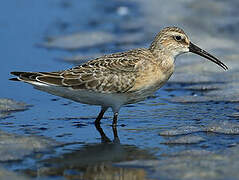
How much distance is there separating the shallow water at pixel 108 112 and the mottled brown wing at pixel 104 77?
63 cm

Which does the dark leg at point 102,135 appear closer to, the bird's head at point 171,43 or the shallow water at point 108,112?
the shallow water at point 108,112

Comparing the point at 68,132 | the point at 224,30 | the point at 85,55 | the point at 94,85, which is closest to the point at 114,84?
the point at 94,85

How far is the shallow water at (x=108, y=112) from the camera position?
314 inches

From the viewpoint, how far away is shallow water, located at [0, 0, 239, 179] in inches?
314

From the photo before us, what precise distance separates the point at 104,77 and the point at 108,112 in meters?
1.30

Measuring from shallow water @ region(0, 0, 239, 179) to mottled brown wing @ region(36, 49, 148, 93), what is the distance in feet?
2.07

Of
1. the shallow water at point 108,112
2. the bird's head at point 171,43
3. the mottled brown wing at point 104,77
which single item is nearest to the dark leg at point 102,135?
the shallow water at point 108,112

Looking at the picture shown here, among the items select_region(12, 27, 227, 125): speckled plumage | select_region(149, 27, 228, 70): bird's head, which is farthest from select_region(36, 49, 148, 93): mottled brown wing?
→ select_region(149, 27, 228, 70): bird's head

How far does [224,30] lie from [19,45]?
4.96m

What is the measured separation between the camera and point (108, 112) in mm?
10688

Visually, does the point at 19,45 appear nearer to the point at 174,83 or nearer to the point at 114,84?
the point at 174,83

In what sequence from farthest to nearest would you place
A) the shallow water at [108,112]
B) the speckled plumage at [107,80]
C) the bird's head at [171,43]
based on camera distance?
the bird's head at [171,43]
the speckled plumage at [107,80]
the shallow water at [108,112]

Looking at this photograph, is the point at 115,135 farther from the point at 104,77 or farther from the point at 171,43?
the point at 171,43

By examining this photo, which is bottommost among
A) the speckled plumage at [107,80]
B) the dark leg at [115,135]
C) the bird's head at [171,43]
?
the dark leg at [115,135]
